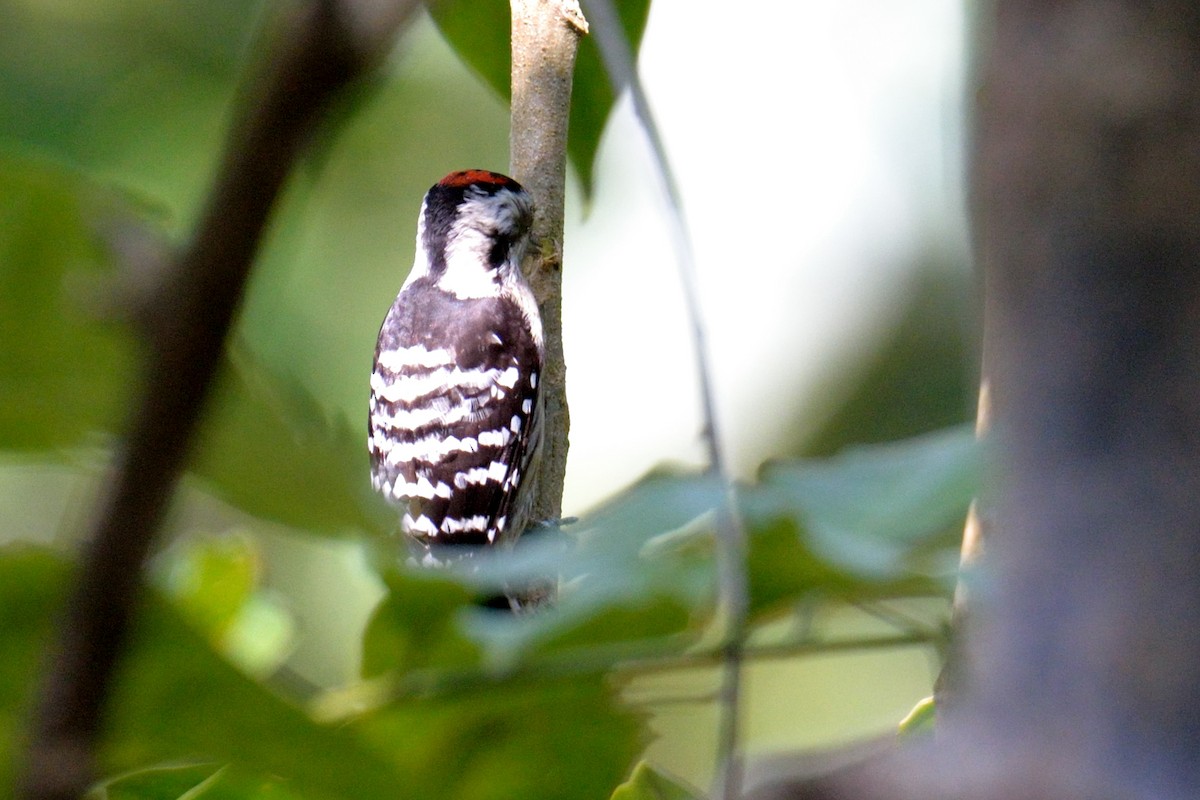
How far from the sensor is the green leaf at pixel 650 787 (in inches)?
41.3

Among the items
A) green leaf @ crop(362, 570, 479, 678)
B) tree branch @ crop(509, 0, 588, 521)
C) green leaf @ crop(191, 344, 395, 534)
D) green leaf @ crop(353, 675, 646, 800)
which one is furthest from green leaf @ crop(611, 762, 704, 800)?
tree branch @ crop(509, 0, 588, 521)

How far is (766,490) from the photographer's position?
660 mm

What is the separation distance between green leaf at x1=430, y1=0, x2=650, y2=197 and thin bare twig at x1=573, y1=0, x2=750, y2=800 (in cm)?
45

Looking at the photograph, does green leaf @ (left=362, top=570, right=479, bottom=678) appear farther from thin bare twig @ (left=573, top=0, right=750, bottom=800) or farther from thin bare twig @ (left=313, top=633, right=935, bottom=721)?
thin bare twig @ (left=573, top=0, right=750, bottom=800)

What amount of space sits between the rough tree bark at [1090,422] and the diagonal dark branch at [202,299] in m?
0.25

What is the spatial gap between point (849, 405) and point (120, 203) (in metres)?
6.79

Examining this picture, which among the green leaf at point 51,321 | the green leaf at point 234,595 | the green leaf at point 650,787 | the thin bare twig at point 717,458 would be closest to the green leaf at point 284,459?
the green leaf at point 51,321

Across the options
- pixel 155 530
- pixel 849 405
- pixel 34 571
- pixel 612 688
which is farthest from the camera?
pixel 849 405

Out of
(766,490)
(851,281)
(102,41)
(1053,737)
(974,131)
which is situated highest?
(102,41)

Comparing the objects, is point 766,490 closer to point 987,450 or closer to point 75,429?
point 987,450

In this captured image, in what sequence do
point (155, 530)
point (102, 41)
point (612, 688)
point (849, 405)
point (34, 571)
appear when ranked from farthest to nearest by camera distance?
point (849, 405) < point (102, 41) < point (612, 688) < point (34, 571) < point (155, 530)

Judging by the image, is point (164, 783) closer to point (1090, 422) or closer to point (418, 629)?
point (418, 629)

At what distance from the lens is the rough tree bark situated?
0.48 meters

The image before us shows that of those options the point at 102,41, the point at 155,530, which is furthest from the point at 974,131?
the point at 102,41
